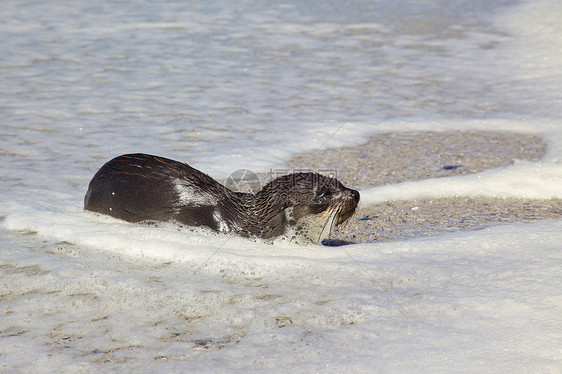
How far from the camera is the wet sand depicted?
16.0 ft

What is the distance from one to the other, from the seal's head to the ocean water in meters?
0.14

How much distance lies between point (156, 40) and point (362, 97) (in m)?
4.62

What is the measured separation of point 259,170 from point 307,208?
186cm

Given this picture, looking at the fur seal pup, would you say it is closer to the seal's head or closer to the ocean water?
the seal's head

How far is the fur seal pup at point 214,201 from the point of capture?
443 centimetres

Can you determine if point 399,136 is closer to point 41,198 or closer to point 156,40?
point 41,198

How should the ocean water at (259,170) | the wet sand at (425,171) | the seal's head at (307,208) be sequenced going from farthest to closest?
the wet sand at (425,171), the seal's head at (307,208), the ocean water at (259,170)

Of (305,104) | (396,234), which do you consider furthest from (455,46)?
(396,234)

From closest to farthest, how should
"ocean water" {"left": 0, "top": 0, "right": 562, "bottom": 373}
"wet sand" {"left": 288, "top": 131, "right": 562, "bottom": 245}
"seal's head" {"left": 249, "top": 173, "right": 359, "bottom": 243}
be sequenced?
"ocean water" {"left": 0, "top": 0, "right": 562, "bottom": 373} < "seal's head" {"left": 249, "top": 173, "right": 359, "bottom": 243} < "wet sand" {"left": 288, "top": 131, "right": 562, "bottom": 245}

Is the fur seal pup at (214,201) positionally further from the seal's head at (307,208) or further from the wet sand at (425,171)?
the wet sand at (425,171)
